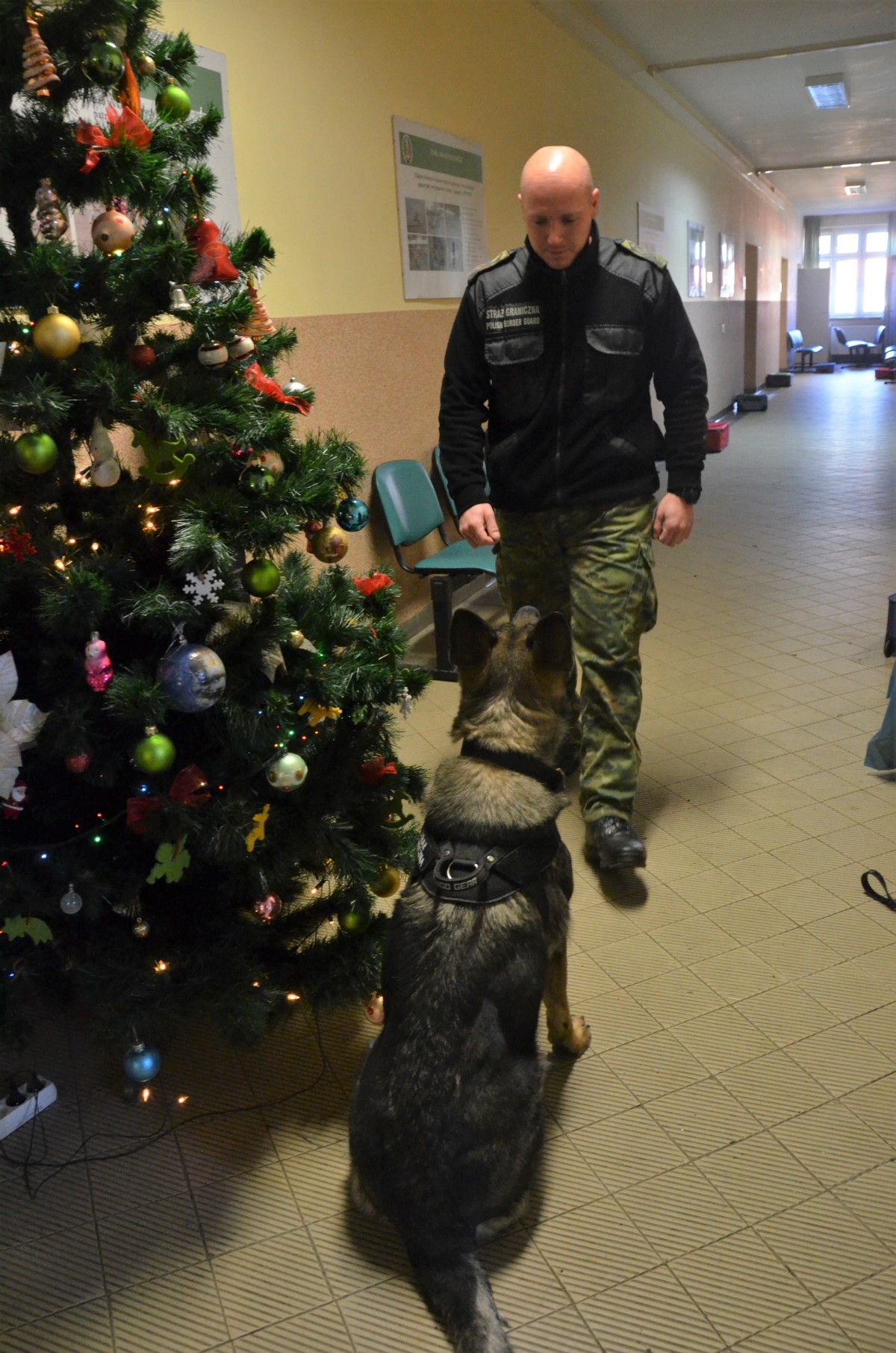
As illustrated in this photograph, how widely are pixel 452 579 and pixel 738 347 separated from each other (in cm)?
1303

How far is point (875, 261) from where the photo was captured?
26.3m

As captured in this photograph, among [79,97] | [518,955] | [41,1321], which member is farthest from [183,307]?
[41,1321]

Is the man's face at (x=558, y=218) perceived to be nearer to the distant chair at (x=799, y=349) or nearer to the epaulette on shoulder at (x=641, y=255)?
the epaulette on shoulder at (x=641, y=255)

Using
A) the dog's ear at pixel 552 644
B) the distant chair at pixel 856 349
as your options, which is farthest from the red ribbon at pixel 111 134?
the distant chair at pixel 856 349

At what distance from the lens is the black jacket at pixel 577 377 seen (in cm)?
269

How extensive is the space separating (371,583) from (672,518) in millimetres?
1084

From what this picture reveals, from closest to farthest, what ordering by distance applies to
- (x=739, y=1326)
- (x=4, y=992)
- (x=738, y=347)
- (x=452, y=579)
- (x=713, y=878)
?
(x=739, y=1326), (x=4, y=992), (x=713, y=878), (x=452, y=579), (x=738, y=347)

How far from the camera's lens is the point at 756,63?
346 inches

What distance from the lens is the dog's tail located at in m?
1.40

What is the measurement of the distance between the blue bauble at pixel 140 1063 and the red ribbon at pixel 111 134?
5.01ft

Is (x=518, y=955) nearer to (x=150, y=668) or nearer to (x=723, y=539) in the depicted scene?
(x=150, y=668)

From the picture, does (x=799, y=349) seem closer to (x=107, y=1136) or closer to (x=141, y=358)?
(x=141, y=358)

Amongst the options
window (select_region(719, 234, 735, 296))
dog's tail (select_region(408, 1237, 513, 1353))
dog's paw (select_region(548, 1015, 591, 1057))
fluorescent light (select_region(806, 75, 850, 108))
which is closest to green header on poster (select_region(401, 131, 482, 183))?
dog's paw (select_region(548, 1015, 591, 1057))

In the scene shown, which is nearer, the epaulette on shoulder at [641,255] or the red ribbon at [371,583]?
the red ribbon at [371,583]
